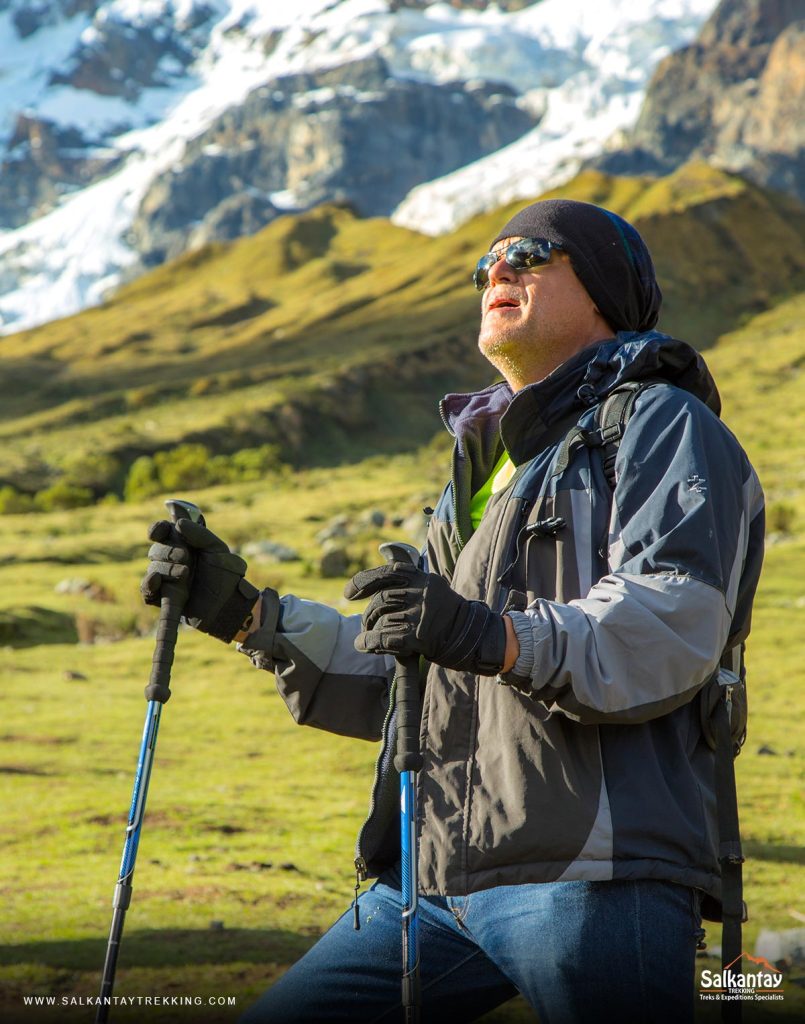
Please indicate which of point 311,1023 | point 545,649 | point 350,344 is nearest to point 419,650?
point 545,649

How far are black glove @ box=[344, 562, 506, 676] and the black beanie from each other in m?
0.89

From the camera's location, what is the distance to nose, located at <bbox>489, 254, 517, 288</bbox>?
3.31 metres

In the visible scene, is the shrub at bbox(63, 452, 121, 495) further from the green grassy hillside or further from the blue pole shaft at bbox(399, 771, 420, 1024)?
the blue pole shaft at bbox(399, 771, 420, 1024)

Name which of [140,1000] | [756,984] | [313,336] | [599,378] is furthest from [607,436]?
[313,336]

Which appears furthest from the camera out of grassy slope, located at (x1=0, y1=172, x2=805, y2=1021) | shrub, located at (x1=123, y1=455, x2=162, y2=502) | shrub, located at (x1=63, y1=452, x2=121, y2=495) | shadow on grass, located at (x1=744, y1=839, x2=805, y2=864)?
shrub, located at (x1=63, y1=452, x2=121, y2=495)

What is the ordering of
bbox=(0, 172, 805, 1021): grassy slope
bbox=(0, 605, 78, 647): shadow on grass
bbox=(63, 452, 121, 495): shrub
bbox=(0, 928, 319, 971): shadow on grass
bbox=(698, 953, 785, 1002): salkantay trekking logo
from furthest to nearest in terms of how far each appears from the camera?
bbox=(63, 452, 121, 495): shrub → bbox=(0, 605, 78, 647): shadow on grass → bbox=(0, 172, 805, 1021): grassy slope → bbox=(0, 928, 319, 971): shadow on grass → bbox=(698, 953, 785, 1002): salkantay trekking logo

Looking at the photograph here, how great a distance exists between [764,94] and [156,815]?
7340 inches

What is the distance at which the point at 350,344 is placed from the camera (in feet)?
201

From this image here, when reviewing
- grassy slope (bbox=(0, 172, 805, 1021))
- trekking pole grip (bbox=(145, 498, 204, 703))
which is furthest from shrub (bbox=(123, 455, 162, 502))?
trekking pole grip (bbox=(145, 498, 204, 703))

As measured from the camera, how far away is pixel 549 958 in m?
2.69

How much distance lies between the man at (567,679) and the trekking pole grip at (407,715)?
62 mm

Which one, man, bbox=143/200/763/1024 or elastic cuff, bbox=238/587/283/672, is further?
elastic cuff, bbox=238/587/283/672

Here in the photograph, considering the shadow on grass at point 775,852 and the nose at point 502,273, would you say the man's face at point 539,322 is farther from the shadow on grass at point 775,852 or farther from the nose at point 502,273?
the shadow on grass at point 775,852

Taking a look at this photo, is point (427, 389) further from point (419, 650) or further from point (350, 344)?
point (419, 650)
